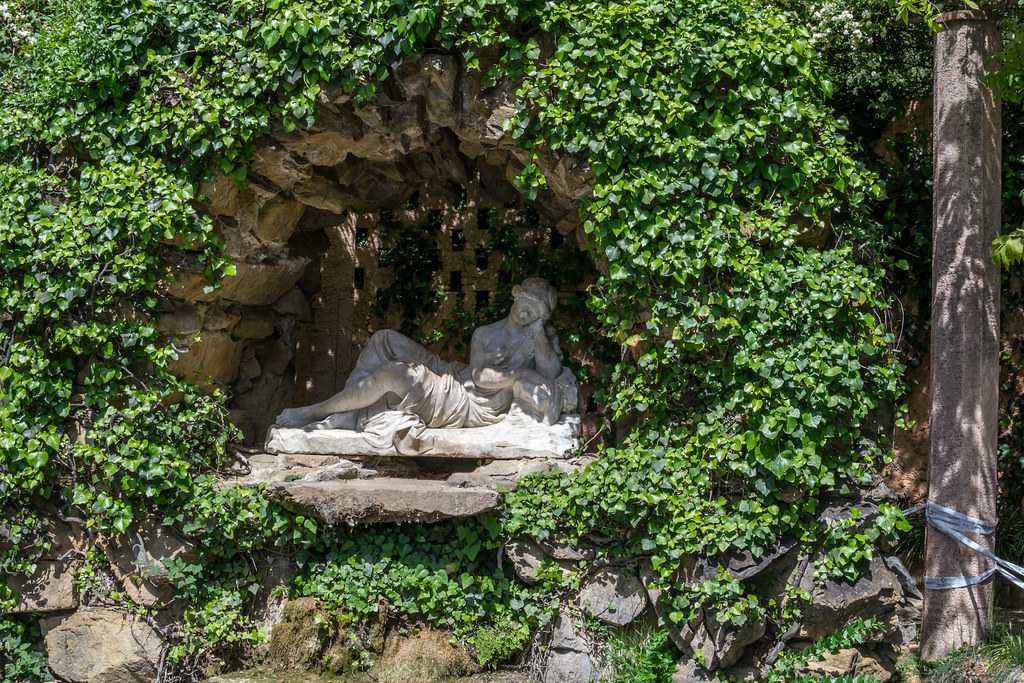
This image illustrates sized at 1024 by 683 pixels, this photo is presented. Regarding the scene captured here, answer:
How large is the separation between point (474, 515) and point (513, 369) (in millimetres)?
1070

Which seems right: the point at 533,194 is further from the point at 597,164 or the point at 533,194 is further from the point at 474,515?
the point at 474,515

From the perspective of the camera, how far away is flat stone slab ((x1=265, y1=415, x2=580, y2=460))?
240 inches

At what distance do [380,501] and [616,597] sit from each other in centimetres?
140

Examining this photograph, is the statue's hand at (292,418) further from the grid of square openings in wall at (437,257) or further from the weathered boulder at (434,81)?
the weathered boulder at (434,81)

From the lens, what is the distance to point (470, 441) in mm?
6227

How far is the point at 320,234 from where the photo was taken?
7.45m

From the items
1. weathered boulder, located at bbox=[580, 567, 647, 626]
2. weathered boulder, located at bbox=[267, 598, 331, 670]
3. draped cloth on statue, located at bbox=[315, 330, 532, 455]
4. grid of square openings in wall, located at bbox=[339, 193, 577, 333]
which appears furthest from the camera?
grid of square openings in wall, located at bbox=[339, 193, 577, 333]

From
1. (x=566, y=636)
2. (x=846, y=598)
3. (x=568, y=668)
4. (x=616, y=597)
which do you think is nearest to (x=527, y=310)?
(x=616, y=597)

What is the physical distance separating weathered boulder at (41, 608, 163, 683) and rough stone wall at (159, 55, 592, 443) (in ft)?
4.91

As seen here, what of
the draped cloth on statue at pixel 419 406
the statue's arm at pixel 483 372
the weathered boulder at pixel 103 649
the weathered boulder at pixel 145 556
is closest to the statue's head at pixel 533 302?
the statue's arm at pixel 483 372

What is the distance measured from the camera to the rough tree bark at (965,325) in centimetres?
507

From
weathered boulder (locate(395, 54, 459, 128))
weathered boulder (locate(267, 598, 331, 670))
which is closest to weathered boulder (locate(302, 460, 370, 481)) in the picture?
weathered boulder (locate(267, 598, 331, 670))

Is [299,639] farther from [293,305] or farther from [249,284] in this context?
[293,305]

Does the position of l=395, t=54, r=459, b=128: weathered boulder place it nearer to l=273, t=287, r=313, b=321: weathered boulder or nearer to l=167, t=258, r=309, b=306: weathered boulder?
l=167, t=258, r=309, b=306: weathered boulder
